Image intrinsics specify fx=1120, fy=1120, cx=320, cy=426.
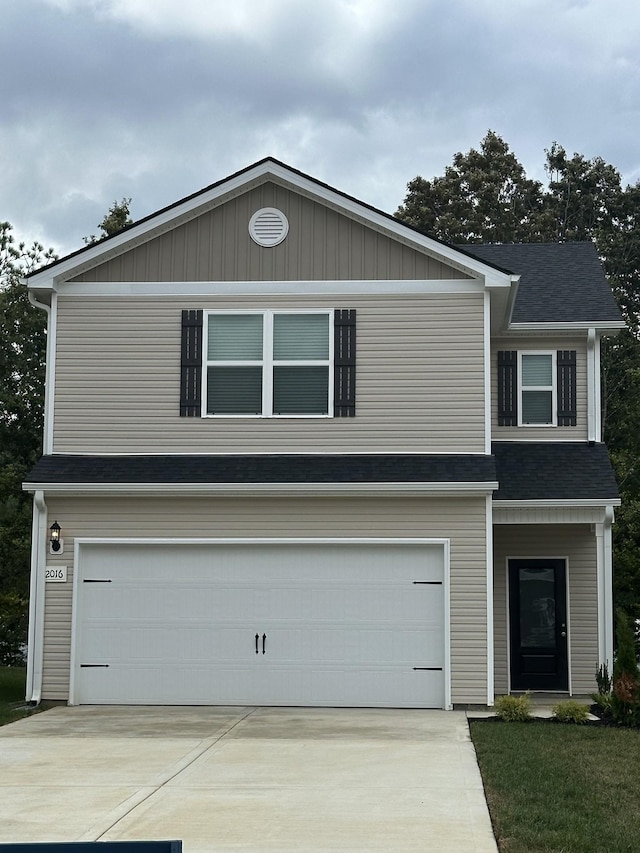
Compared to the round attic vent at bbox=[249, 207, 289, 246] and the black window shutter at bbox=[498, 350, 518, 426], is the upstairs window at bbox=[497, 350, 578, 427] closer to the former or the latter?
the black window shutter at bbox=[498, 350, 518, 426]

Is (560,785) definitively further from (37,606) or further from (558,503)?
(37,606)

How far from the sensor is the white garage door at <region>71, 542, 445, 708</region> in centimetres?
1467

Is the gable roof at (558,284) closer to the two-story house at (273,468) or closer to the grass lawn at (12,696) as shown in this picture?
the two-story house at (273,468)

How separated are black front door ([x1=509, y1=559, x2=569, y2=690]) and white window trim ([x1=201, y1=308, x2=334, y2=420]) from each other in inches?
183

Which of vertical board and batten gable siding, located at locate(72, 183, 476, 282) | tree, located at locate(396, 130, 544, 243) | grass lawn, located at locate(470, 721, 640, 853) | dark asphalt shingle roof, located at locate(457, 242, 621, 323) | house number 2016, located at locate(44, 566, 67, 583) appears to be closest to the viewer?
grass lawn, located at locate(470, 721, 640, 853)

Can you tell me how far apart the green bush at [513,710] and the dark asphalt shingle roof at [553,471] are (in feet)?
10.4

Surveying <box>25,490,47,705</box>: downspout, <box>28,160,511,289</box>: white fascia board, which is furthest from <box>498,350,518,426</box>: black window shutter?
<box>25,490,47,705</box>: downspout

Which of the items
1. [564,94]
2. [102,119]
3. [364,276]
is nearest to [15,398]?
[102,119]

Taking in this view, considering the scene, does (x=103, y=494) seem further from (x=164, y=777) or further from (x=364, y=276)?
(x=164, y=777)

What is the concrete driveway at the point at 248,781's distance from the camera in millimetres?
7621

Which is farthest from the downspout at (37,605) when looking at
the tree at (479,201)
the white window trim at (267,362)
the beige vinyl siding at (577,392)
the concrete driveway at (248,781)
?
the tree at (479,201)

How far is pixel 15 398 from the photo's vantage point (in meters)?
22.5

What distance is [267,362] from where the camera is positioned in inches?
599

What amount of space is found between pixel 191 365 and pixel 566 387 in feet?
20.4
